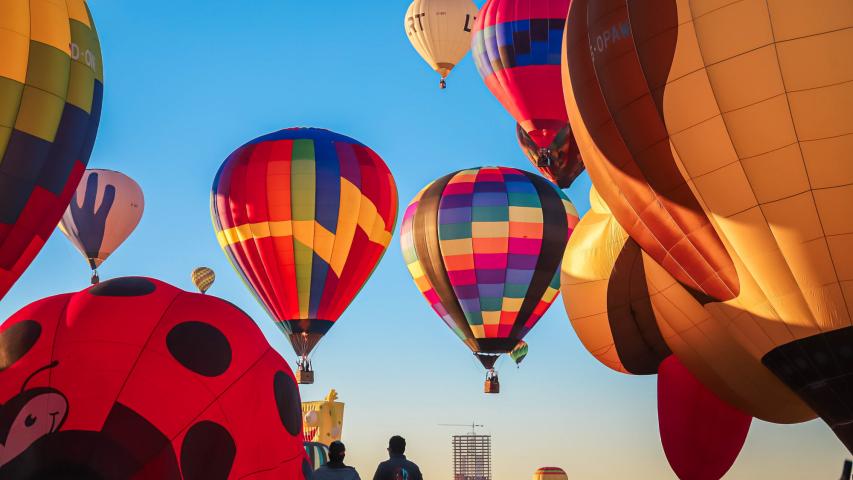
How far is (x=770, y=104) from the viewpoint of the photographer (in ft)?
27.7

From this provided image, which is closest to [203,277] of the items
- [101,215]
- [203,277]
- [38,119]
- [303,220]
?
[203,277]

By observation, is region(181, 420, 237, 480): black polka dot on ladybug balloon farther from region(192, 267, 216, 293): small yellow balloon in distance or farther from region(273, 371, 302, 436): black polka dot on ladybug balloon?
region(192, 267, 216, 293): small yellow balloon in distance

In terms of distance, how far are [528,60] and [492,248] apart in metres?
3.32

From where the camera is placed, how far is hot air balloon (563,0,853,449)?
8.33 metres

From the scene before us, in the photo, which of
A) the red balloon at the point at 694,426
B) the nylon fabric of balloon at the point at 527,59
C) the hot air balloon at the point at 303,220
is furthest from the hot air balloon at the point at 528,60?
the red balloon at the point at 694,426

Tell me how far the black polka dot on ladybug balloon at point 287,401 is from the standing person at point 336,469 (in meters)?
0.41

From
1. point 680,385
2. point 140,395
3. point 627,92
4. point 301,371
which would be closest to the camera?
point 140,395

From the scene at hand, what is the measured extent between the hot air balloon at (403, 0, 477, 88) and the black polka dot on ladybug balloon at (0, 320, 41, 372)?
19.3m

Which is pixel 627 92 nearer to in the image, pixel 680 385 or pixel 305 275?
pixel 680 385

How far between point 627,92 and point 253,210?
1119 cm

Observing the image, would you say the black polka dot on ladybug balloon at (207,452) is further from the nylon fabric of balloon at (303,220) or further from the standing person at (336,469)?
the nylon fabric of balloon at (303,220)

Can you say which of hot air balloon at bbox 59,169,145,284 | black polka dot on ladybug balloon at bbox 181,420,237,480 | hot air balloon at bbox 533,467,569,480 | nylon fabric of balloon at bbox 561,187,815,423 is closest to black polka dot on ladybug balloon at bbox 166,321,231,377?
black polka dot on ladybug balloon at bbox 181,420,237,480

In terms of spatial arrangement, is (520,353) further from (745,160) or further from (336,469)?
(336,469)

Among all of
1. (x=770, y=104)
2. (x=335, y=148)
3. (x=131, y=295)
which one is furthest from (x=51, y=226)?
(x=335, y=148)
